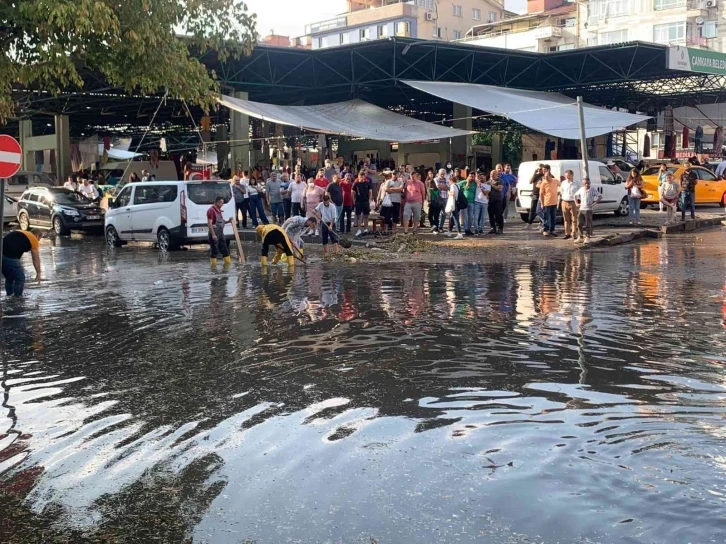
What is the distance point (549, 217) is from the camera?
2180cm

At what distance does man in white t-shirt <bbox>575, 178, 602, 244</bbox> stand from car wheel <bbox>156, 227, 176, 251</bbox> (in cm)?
957

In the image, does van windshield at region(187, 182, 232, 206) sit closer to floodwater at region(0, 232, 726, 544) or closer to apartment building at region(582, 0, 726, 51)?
floodwater at region(0, 232, 726, 544)

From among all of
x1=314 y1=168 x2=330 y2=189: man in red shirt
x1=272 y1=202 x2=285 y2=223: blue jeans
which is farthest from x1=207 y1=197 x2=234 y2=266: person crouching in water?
x1=272 y1=202 x2=285 y2=223: blue jeans

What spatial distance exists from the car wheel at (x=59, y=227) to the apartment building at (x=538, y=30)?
1941 inches

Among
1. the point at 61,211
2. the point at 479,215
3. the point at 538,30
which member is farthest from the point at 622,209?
the point at 538,30

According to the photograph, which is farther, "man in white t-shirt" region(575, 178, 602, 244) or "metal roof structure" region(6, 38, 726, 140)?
"metal roof structure" region(6, 38, 726, 140)

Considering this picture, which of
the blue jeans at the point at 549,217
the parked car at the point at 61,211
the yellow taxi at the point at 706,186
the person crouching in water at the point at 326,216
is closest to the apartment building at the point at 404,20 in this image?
the yellow taxi at the point at 706,186

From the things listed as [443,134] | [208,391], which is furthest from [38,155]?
[208,391]

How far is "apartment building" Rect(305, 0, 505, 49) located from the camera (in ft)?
273

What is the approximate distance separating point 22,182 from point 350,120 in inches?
490

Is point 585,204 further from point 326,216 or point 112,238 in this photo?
point 112,238

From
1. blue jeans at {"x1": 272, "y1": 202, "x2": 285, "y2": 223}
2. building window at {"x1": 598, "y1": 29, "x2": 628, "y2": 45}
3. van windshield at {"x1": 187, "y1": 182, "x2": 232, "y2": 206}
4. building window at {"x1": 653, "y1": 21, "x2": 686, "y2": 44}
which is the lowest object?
blue jeans at {"x1": 272, "y1": 202, "x2": 285, "y2": 223}

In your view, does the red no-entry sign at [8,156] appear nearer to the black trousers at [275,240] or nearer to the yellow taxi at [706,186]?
the black trousers at [275,240]

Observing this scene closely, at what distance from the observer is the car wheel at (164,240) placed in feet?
66.8
